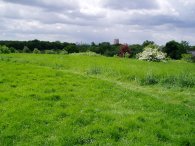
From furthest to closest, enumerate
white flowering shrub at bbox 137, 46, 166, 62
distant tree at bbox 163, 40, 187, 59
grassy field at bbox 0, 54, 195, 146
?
distant tree at bbox 163, 40, 187, 59 < white flowering shrub at bbox 137, 46, 166, 62 < grassy field at bbox 0, 54, 195, 146

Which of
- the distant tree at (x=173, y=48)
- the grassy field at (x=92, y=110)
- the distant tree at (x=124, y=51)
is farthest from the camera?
the distant tree at (x=173, y=48)

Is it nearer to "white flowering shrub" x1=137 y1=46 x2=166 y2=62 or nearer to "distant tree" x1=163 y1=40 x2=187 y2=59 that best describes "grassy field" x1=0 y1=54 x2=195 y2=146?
"white flowering shrub" x1=137 y1=46 x2=166 y2=62

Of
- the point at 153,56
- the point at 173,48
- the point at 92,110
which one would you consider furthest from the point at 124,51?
the point at 92,110

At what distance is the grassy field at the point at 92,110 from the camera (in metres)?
10.6

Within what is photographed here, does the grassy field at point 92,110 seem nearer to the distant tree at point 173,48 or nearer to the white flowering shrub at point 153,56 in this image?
the white flowering shrub at point 153,56

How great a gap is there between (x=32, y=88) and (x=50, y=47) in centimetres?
4576

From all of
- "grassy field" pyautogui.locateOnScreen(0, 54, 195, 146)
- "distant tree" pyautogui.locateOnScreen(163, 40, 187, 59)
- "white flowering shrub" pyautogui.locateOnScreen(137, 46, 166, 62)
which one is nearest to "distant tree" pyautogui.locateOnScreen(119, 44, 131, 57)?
"white flowering shrub" pyautogui.locateOnScreen(137, 46, 166, 62)

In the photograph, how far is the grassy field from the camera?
10.6 meters

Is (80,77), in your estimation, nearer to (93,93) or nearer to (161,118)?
(93,93)

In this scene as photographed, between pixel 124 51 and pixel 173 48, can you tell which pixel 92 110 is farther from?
pixel 173 48

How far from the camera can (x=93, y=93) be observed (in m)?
15.3

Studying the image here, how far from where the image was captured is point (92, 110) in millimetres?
12789

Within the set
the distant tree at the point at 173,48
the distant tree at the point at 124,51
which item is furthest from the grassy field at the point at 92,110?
the distant tree at the point at 173,48

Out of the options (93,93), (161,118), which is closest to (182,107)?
(161,118)
